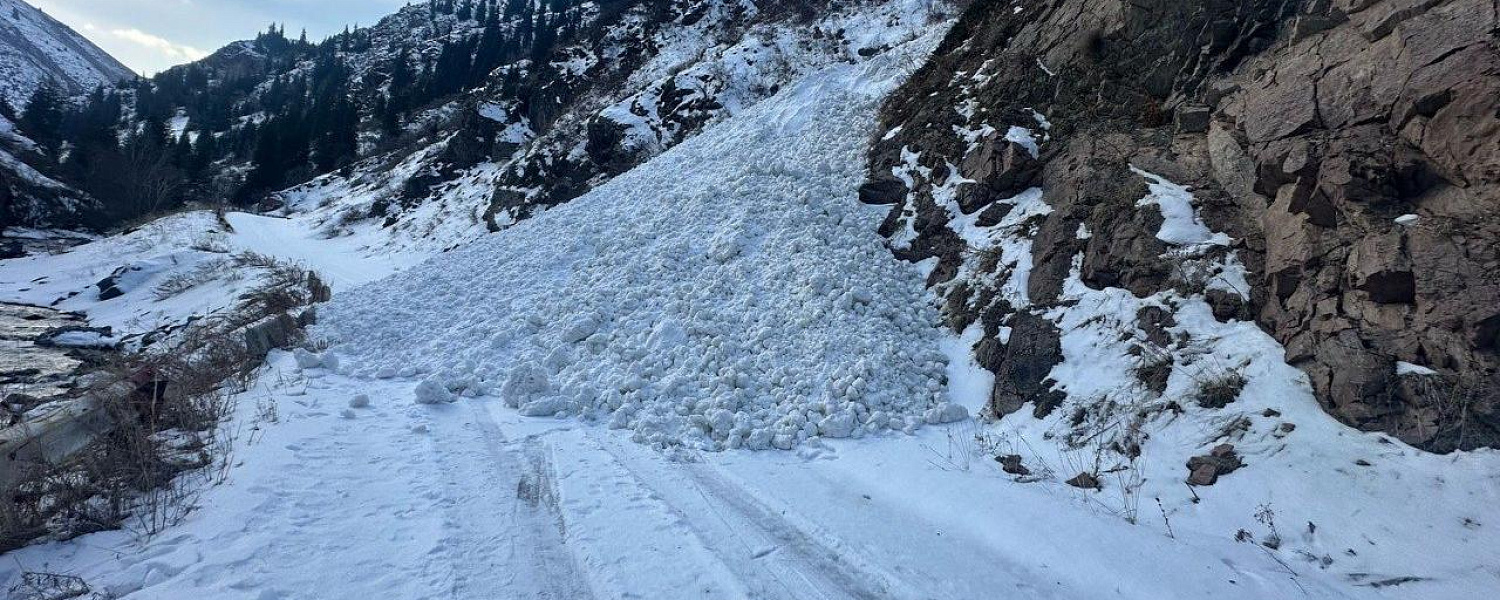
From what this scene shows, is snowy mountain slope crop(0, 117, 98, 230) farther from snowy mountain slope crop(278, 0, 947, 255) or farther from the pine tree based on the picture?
snowy mountain slope crop(278, 0, 947, 255)

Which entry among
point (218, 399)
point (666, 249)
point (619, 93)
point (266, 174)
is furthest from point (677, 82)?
point (266, 174)

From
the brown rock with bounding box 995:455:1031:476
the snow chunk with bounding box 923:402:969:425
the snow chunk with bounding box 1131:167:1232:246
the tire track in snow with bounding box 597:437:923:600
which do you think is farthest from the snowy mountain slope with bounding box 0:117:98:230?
the snow chunk with bounding box 1131:167:1232:246

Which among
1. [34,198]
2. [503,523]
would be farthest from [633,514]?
[34,198]

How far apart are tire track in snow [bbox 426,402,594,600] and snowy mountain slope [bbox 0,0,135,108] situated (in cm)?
10604

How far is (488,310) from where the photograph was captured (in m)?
10.4

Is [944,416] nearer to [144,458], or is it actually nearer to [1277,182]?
[1277,182]

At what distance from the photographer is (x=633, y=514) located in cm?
487

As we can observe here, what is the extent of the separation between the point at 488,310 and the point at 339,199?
39618 millimetres

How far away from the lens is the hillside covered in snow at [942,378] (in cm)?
409

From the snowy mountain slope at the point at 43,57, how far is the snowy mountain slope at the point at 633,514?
104971mm

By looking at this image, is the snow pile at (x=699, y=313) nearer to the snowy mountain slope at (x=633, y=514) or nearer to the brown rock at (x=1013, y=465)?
the snowy mountain slope at (x=633, y=514)

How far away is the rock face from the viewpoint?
182 inches

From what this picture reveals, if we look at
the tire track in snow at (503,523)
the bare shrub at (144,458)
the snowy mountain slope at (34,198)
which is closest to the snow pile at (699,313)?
the tire track in snow at (503,523)

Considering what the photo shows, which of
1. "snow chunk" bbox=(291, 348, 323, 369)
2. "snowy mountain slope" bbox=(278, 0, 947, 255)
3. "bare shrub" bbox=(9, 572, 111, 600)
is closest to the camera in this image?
"bare shrub" bbox=(9, 572, 111, 600)
